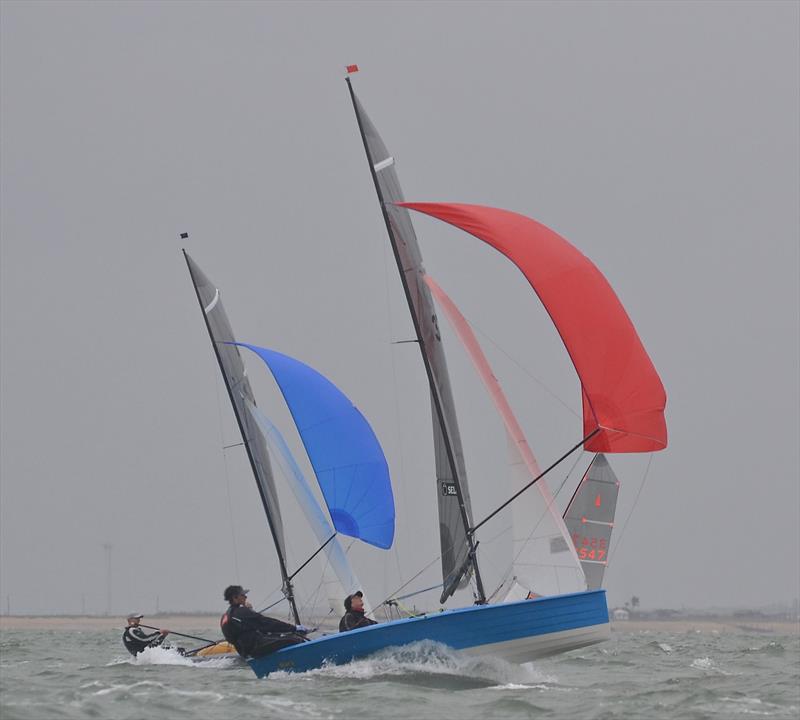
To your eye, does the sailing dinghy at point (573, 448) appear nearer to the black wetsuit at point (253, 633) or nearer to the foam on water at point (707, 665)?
the black wetsuit at point (253, 633)

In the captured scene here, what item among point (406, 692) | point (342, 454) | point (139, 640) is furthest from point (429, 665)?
point (139, 640)

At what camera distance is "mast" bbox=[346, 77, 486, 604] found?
69.2 feet

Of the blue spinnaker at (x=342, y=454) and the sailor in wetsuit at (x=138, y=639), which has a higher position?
the blue spinnaker at (x=342, y=454)

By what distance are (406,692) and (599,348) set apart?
5.16 meters

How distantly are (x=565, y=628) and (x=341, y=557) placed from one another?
28.4 feet

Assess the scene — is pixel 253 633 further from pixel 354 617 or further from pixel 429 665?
pixel 429 665

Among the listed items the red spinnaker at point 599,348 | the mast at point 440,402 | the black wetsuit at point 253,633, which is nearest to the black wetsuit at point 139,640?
the black wetsuit at point 253,633

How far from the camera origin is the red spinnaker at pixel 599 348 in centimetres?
1881

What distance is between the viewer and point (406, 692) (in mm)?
17422

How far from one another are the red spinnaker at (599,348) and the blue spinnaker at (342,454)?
5.84m

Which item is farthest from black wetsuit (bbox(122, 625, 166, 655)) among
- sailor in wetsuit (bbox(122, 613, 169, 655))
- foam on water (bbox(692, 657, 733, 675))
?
foam on water (bbox(692, 657, 733, 675))

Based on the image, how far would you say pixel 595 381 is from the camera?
18.9 m

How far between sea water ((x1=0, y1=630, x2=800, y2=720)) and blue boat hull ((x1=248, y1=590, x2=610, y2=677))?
21 cm

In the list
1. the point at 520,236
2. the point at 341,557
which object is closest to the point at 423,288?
the point at 520,236
